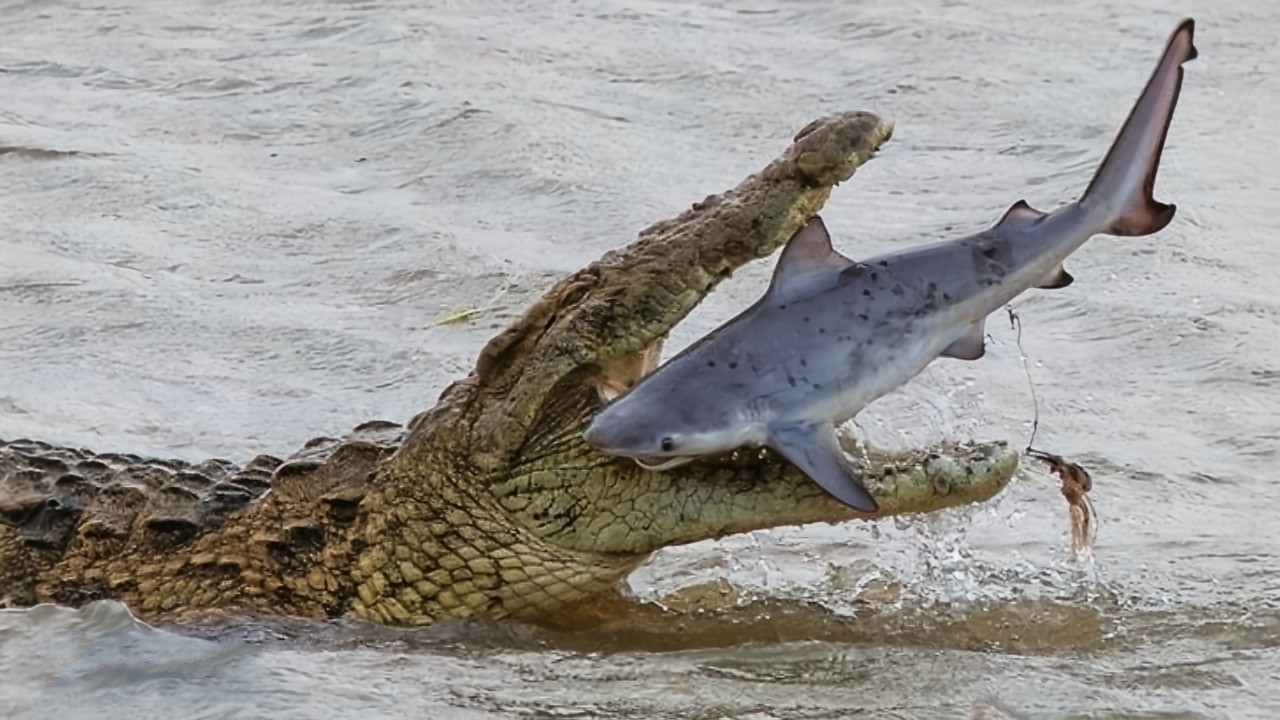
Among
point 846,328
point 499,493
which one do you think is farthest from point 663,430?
point 499,493

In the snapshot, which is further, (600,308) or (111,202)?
(111,202)

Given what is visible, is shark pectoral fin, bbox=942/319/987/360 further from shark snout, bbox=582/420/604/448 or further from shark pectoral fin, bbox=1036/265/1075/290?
shark snout, bbox=582/420/604/448

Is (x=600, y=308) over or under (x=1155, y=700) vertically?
over

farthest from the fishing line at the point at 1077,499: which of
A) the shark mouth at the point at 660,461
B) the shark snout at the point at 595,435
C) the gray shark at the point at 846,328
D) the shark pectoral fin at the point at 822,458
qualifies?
the shark snout at the point at 595,435

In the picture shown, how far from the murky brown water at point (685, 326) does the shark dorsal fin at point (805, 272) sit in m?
0.73

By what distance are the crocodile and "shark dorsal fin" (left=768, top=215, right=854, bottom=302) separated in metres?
0.06

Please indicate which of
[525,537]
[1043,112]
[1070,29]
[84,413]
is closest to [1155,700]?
[525,537]

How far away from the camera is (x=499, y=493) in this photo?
13.7ft

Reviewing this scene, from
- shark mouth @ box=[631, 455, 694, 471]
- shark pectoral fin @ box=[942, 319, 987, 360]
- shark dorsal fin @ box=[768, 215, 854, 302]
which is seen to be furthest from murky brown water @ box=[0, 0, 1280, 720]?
shark dorsal fin @ box=[768, 215, 854, 302]

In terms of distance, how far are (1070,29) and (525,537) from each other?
5255 millimetres

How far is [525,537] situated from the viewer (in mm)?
4191

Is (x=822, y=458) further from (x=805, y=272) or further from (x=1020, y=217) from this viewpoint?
(x=1020, y=217)

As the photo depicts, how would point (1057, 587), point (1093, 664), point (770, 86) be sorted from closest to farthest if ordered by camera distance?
point (1093, 664), point (1057, 587), point (770, 86)

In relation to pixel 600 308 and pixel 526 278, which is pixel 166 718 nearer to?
pixel 600 308
